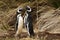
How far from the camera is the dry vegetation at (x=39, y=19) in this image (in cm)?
943

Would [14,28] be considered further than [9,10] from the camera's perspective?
No

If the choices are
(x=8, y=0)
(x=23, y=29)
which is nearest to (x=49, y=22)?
(x=23, y=29)

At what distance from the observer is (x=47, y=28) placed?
9820 mm

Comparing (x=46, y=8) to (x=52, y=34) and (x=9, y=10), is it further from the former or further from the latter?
(x=52, y=34)

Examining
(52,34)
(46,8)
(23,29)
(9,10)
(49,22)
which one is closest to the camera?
(52,34)

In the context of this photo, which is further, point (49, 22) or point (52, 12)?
point (52, 12)

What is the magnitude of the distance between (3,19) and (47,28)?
2590 millimetres

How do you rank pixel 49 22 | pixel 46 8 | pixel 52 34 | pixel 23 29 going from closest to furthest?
pixel 52 34, pixel 49 22, pixel 23 29, pixel 46 8

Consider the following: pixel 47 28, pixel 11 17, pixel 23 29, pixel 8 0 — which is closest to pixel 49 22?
pixel 47 28

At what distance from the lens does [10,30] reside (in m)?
10.8

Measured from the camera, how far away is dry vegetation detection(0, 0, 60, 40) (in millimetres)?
9430

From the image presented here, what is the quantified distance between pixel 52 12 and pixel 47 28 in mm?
1258

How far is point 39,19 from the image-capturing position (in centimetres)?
1101

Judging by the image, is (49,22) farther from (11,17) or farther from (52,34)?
Result: (11,17)
